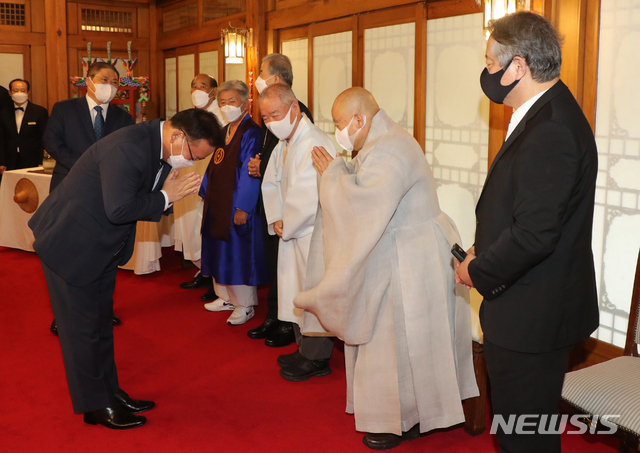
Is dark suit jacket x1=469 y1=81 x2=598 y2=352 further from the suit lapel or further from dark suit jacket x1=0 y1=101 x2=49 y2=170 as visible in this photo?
dark suit jacket x1=0 y1=101 x2=49 y2=170

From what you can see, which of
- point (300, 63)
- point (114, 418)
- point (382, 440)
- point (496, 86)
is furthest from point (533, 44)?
point (300, 63)

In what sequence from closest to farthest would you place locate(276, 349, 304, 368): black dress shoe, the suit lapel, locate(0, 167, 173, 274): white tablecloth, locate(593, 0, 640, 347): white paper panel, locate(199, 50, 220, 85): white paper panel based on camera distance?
locate(593, 0, 640, 347): white paper panel, locate(276, 349, 304, 368): black dress shoe, the suit lapel, locate(0, 167, 173, 274): white tablecloth, locate(199, 50, 220, 85): white paper panel

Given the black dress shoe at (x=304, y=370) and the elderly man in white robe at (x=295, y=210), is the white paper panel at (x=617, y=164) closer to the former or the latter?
the elderly man in white robe at (x=295, y=210)

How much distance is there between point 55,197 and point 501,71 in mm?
1829

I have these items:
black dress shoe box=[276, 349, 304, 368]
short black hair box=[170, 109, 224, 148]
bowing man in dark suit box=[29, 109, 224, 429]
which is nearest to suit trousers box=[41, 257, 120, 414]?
bowing man in dark suit box=[29, 109, 224, 429]

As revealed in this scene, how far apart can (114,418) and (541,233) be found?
2.03 m

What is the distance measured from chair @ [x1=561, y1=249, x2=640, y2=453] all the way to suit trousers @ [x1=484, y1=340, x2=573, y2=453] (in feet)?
1.20

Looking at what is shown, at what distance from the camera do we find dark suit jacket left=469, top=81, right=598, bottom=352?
152cm

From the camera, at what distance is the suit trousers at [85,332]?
8.23ft

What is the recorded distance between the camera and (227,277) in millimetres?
3947

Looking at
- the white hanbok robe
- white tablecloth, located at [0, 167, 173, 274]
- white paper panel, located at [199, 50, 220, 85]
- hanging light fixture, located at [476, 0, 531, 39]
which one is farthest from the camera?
white paper panel, located at [199, 50, 220, 85]

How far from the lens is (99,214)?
8.06 feet

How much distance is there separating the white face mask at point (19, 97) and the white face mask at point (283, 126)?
4.98 meters

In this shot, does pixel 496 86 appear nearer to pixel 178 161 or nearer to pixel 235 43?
pixel 178 161
